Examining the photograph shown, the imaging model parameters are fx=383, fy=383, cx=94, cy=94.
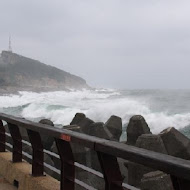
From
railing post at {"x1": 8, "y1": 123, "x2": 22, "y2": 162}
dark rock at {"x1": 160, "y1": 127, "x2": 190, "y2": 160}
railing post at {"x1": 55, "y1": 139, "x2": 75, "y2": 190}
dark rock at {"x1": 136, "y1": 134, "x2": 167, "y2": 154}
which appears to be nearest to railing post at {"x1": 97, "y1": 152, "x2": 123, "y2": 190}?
railing post at {"x1": 55, "y1": 139, "x2": 75, "y2": 190}

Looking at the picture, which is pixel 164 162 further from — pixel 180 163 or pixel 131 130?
pixel 131 130

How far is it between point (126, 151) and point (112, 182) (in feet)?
1.66

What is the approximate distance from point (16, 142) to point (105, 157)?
248cm

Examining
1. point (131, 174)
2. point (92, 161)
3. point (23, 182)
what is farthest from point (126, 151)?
point (92, 161)

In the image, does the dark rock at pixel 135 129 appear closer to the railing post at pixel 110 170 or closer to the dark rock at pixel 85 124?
the dark rock at pixel 85 124

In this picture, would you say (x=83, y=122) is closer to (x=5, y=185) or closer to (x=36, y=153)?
(x=5, y=185)

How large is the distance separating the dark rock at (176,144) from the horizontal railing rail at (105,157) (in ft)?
18.1

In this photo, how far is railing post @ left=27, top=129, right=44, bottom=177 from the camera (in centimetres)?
434

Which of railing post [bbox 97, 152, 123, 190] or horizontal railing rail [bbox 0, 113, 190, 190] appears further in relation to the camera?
railing post [bbox 97, 152, 123, 190]

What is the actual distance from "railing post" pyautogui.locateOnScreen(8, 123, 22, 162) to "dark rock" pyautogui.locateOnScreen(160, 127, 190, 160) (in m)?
5.31

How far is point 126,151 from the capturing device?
256 centimetres

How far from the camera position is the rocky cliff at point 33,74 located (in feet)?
430

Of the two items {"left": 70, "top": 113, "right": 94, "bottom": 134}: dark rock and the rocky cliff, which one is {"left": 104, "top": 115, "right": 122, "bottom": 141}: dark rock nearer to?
{"left": 70, "top": 113, "right": 94, "bottom": 134}: dark rock

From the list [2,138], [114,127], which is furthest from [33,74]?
[2,138]
